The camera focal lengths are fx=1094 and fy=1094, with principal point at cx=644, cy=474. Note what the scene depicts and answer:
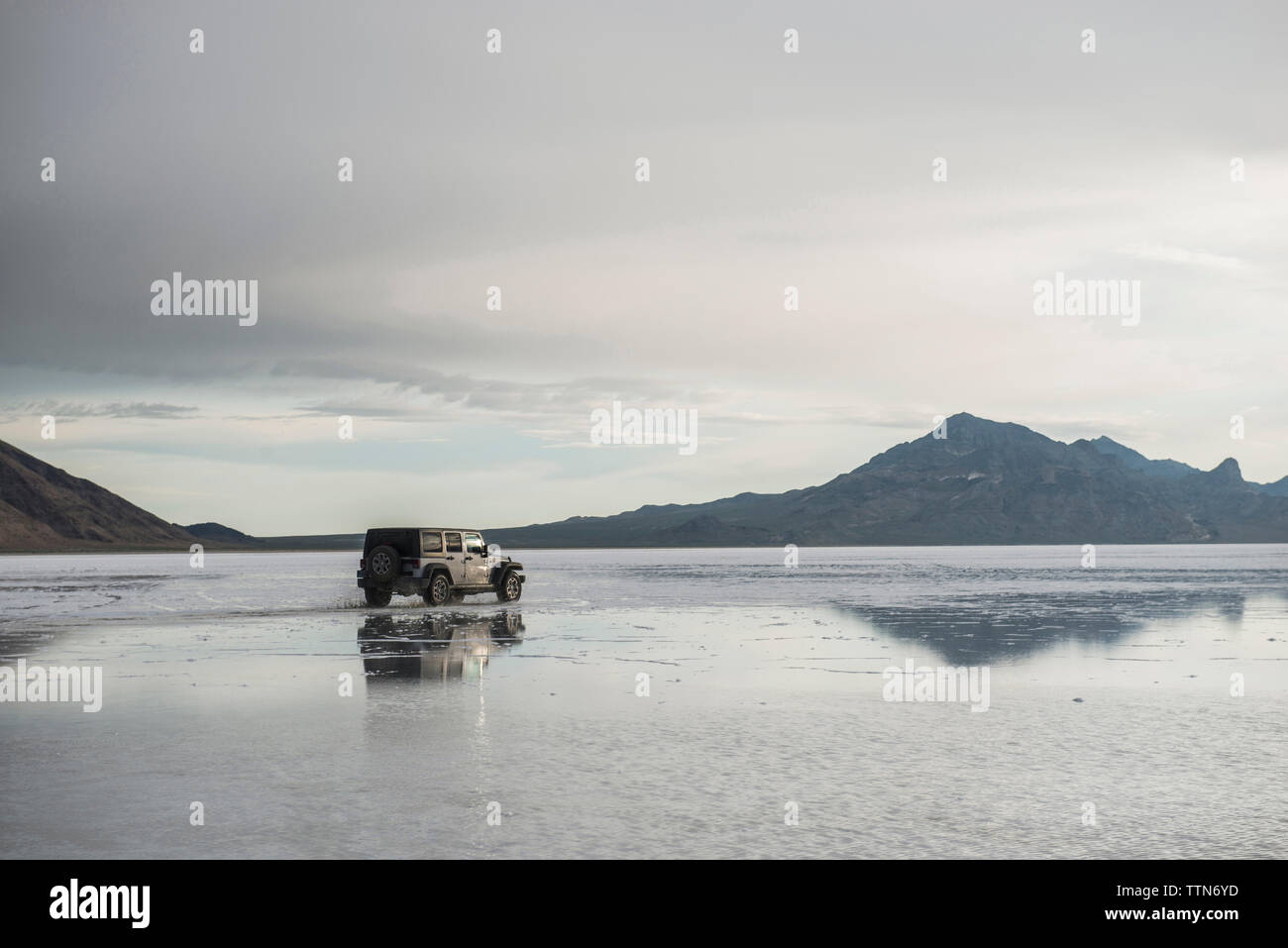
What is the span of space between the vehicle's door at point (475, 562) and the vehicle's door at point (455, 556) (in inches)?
11.0

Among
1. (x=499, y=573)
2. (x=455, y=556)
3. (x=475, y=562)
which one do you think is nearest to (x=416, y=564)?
(x=455, y=556)

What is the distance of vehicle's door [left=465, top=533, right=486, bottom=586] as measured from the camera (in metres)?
36.5

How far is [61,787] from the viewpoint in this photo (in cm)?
926

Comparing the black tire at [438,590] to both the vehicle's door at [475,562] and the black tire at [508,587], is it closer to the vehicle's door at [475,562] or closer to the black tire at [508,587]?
the vehicle's door at [475,562]

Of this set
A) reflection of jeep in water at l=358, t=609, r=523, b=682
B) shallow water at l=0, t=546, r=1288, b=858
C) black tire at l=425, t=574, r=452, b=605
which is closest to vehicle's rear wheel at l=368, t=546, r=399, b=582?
black tire at l=425, t=574, r=452, b=605

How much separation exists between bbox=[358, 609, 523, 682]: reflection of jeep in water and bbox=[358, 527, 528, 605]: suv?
8.89 feet

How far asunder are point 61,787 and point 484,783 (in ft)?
11.7

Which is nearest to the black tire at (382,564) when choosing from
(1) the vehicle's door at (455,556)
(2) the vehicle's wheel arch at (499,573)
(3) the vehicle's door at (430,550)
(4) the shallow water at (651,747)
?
(3) the vehicle's door at (430,550)

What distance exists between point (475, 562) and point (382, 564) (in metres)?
3.79

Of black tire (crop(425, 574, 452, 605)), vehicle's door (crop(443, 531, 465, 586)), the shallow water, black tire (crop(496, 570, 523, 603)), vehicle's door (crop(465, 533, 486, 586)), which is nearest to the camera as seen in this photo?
the shallow water

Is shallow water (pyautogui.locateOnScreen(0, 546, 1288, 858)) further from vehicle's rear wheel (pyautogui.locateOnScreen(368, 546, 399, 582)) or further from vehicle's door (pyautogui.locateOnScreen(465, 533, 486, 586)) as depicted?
vehicle's door (pyautogui.locateOnScreen(465, 533, 486, 586))
